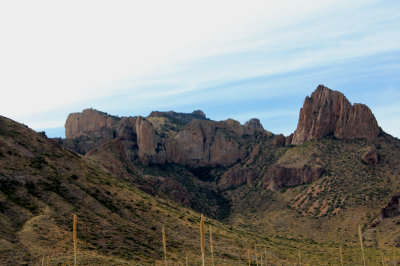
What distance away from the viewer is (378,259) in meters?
97.6

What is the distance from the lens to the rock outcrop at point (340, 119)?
7347 inches

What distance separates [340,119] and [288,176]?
33.8 metres

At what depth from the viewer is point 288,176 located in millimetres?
187625

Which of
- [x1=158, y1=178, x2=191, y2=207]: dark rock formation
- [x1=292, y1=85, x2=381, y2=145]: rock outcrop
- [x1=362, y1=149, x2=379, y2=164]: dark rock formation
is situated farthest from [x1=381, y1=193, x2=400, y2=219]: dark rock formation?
[x1=158, y1=178, x2=191, y2=207]: dark rock formation

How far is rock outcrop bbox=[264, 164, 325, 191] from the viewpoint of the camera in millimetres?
178413

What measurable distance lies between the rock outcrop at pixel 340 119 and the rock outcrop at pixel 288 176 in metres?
21.4

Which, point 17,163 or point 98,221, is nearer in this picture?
point 98,221

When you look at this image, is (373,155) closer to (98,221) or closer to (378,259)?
(378,259)

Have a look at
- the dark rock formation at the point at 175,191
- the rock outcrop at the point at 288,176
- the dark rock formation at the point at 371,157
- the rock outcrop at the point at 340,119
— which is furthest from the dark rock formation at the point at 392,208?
the dark rock formation at the point at 175,191

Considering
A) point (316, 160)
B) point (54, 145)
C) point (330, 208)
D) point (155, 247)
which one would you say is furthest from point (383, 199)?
point (54, 145)

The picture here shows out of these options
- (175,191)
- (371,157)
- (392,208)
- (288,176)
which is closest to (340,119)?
(371,157)

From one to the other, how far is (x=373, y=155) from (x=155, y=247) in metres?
117

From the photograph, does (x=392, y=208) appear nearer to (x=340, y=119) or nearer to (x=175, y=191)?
(x=340, y=119)

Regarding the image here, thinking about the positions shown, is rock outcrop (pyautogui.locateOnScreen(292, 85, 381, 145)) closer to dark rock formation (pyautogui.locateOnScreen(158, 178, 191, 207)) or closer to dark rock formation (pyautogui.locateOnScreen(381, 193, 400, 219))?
dark rock formation (pyautogui.locateOnScreen(381, 193, 400, 219))
